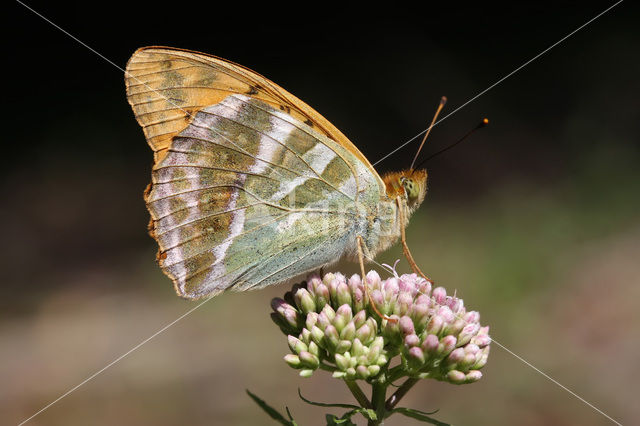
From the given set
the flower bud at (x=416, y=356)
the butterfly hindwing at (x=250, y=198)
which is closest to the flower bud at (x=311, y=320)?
the butterfly hindwing at (x=250, y=198)

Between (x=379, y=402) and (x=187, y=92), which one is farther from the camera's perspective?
(x=187, y=92)

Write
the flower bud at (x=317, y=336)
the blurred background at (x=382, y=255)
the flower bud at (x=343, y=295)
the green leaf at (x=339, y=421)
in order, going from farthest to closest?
1. the blurred background at (x=382, y=255)
2. the flower bud at (x=343, y=295)
3. the flower bud at (x=317, y=336)
4. the green leaf at (x=339, y=421)

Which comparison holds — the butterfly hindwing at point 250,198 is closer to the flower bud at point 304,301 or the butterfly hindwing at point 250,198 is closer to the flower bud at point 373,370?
the flower bud at point 304,301

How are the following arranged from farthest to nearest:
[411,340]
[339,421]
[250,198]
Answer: [250,198]
[411,340]
[339,421]

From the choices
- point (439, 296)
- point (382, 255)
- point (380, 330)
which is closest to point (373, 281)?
point (380, 330)

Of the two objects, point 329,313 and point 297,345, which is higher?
point 329,313

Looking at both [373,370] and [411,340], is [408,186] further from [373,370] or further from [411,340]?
[373,370]
